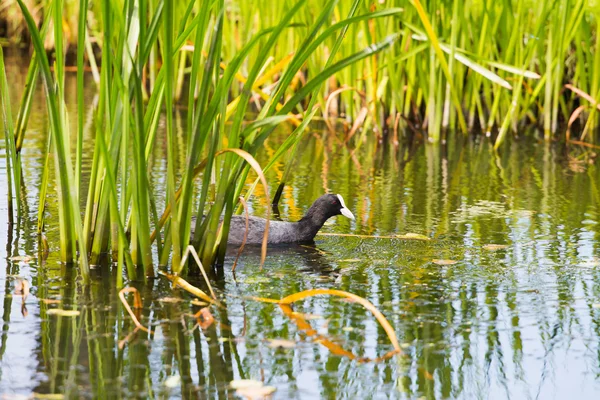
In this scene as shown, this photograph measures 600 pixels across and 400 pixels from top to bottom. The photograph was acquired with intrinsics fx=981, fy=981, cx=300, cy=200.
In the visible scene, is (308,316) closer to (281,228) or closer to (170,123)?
(170,123)

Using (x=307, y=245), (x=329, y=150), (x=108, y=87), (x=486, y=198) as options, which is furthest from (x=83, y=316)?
(x=329, y=150)

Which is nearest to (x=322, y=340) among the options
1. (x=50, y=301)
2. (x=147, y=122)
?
(x=50, y=301)

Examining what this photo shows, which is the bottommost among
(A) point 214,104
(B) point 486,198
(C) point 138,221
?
(B) point 486,198

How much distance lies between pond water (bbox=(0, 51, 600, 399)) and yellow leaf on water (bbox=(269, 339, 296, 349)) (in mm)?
16

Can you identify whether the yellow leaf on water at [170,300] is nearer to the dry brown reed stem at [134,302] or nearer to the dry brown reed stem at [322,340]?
the dry brown reed stem at [134,302]

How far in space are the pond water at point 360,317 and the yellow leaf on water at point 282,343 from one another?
0.02 metres

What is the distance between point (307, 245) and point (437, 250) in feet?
2.83

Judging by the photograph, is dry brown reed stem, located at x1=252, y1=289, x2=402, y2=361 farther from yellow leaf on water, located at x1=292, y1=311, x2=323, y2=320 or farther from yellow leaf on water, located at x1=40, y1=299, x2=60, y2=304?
yellow leaf on water, located at x1=40, y1=299, x2=60, y2=304

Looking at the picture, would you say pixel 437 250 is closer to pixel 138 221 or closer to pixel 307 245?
pixel 307 245

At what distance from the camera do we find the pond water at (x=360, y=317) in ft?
12.8

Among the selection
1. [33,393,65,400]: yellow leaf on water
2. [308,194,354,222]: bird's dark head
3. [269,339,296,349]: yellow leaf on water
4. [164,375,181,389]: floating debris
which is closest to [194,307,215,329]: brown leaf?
[269,339,296,349]: yellow leaf on water

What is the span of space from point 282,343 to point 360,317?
0.55 meters

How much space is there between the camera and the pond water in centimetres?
389

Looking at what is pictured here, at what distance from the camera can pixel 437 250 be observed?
615 cm
